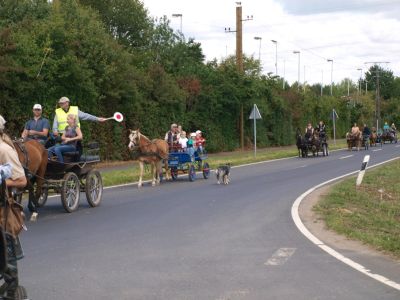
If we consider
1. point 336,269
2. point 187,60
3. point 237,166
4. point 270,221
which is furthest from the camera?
point 187,60

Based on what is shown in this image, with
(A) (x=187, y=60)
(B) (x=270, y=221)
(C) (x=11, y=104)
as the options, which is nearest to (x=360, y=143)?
(A) (x=187, y=60)

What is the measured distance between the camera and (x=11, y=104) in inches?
1035

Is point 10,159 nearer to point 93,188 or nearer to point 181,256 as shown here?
point 181,256

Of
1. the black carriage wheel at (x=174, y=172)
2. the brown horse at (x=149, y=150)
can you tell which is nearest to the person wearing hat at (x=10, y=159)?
the brown horse at (x=149, y=150)

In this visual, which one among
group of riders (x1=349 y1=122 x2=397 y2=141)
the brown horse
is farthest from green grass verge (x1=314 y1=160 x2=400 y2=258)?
group of riders (x1=349 y1=122 x2=397 y2=141)

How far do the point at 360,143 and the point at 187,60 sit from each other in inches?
554

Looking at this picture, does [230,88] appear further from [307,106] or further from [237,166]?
[307,106]

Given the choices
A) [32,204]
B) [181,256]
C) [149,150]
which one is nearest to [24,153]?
[32,204]

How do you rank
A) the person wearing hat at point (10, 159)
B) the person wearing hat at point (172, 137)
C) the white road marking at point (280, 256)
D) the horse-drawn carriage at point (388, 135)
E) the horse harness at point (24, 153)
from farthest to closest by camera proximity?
1. the horse-drawn carriage at point (388, 135)
2. the person wearing hat at point (172, 137)
3. the horse harness at point (24, 153)
4. the white road marking at point (280, 256)
5. the person wearing hat at point (10, 159)

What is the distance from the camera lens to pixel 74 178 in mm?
14023

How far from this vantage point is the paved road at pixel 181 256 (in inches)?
294

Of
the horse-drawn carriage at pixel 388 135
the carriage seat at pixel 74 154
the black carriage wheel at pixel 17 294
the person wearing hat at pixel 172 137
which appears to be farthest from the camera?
the horse-drawn carriage at pixel 388 135

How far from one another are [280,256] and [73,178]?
5.99 meters

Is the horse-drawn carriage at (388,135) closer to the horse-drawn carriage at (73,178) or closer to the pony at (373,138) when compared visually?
the pony at (373,138)
